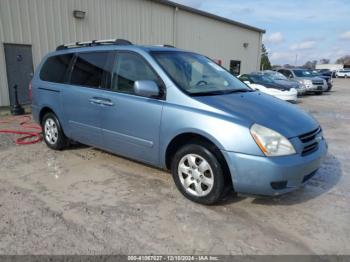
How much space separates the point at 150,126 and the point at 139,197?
873mm

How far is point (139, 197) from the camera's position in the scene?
12.1ft

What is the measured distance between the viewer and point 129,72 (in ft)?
13.4

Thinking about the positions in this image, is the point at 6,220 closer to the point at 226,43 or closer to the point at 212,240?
the point at 212,240

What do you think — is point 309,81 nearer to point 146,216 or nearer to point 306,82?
point 306,82

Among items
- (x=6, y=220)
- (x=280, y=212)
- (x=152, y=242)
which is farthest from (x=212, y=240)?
(x=6, y=220)

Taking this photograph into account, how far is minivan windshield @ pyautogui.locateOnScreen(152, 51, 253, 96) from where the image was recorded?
3771 mm

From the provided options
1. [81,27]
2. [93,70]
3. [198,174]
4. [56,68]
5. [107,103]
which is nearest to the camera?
[198,174]

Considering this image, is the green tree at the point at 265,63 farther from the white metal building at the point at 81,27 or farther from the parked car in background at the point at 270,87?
the parked car in background at the point at 270,87

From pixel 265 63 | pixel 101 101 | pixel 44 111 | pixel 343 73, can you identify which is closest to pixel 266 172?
pixel 101 101

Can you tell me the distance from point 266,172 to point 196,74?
5.64 ft

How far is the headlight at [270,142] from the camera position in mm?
3021

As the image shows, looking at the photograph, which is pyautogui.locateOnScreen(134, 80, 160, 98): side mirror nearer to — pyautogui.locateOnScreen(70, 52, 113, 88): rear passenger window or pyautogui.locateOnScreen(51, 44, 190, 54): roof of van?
pyautogui.locateOnScreen(51, 44, 190, 54): roof of van

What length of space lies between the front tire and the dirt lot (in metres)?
0.13

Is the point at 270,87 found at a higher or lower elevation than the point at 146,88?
lower
